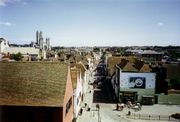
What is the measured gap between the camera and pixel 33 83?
33594mm

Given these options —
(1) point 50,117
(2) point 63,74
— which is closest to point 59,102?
(1) point 50,117

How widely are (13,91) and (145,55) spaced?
438ft

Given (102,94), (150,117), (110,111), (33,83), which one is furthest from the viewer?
(102,94)

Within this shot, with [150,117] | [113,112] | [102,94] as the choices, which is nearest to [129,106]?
[113,112]

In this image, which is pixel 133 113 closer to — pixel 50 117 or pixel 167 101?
pixel 167 101

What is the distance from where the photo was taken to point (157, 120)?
165 ft

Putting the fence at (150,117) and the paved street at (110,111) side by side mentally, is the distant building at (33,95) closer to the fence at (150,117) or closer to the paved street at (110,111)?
the paved street at (110,111)

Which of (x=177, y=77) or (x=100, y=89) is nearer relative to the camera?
(x=177, y=77)

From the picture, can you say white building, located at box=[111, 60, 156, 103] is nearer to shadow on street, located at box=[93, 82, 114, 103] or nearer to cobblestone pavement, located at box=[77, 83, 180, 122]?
shadow on street, located at box=[93, 82, 114, 103]

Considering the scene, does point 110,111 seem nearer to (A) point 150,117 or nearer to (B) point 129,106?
(B) point 129,106

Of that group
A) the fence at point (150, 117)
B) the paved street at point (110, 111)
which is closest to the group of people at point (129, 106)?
the paved street at point (110, 111)

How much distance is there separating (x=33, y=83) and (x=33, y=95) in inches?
65.4

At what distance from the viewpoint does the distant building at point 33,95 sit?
32.0 meters

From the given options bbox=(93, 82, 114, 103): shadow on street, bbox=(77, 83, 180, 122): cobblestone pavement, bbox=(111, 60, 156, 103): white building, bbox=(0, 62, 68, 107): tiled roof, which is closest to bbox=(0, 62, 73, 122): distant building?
bbox=(0, 62, 68, 107): tiled roof
